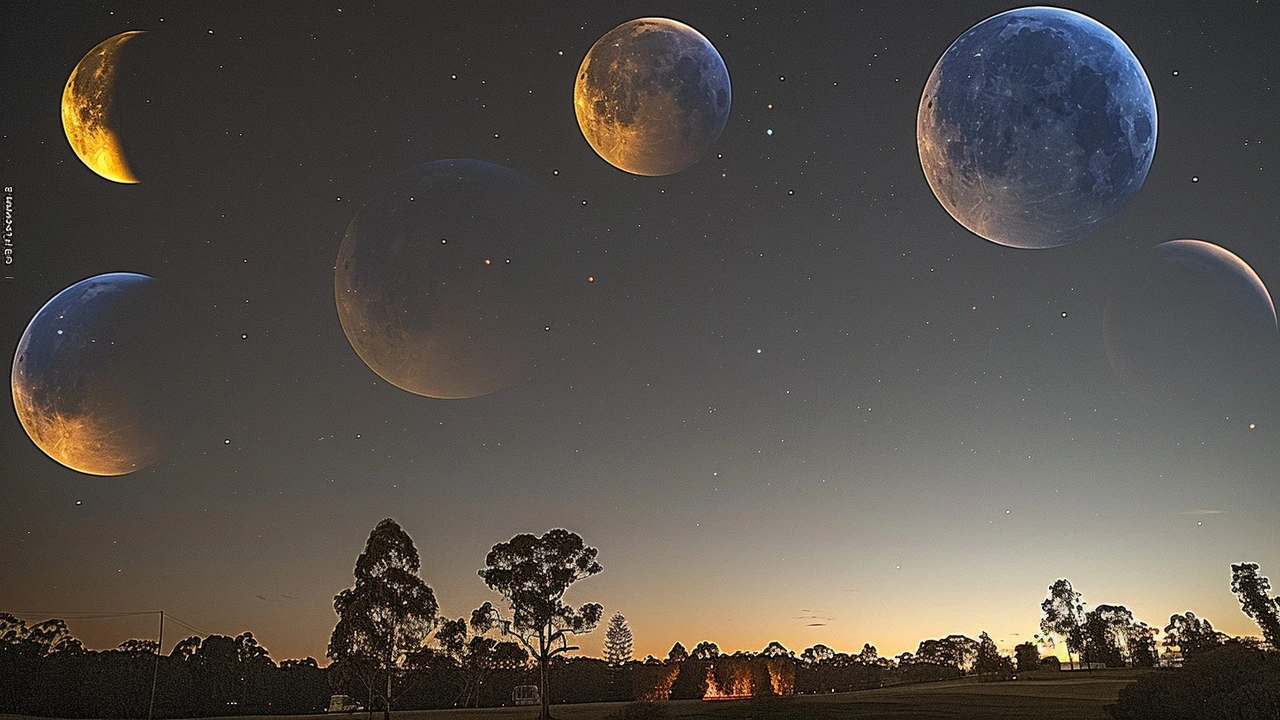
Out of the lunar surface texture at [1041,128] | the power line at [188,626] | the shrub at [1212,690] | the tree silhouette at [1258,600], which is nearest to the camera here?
the lunar surface texture at [1041,128]

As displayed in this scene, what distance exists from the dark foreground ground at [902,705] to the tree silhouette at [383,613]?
8.09 feet

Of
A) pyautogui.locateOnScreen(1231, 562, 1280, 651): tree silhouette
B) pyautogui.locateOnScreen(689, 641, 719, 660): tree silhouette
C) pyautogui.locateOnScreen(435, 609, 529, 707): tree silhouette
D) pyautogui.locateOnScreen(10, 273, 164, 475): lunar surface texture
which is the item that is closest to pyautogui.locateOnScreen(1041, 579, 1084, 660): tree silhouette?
pyautogui.locateOnScreen(1231, 562, 1280, 651): tree silhouette

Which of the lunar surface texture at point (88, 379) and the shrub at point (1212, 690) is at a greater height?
the lunar surface texture at point (88, 379)

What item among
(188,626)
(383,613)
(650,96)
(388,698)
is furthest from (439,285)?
(388,698)

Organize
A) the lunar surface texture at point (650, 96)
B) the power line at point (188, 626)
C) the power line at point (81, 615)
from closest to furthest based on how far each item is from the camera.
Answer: the lunar surface texture at point (650, 96) < the power line at point (81, 615) < the power line at point (188, 626)

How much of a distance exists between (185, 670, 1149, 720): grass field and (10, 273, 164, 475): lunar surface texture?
14.6 meters

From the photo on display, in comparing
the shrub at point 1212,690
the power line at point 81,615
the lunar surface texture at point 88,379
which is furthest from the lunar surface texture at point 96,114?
the shrub at point 1212,690

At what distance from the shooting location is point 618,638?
74.5ft

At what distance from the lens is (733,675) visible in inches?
964

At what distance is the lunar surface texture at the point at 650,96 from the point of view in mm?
8672

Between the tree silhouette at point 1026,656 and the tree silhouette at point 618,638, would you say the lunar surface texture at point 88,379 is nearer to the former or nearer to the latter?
the tree silhouette at point 618,638

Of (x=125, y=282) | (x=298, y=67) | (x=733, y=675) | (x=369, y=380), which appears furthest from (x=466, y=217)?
(x=733, y=675)

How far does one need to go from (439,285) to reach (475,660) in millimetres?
16470

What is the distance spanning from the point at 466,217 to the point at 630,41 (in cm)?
264
